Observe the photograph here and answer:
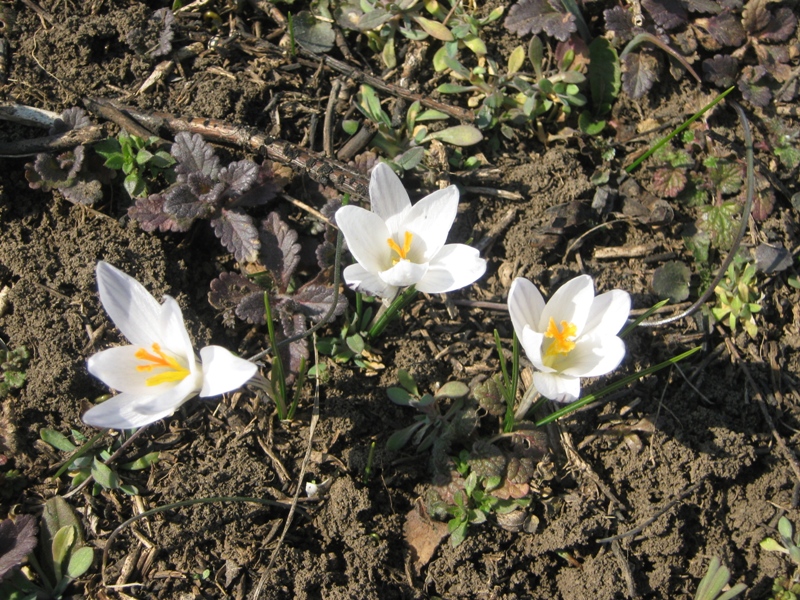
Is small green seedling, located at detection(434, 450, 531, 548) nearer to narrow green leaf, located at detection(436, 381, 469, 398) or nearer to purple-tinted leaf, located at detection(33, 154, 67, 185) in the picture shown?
narrow green leaf, located at detection(436, 381, 469, 398)

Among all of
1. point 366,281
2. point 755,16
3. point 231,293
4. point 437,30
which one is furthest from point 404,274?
point 755,16

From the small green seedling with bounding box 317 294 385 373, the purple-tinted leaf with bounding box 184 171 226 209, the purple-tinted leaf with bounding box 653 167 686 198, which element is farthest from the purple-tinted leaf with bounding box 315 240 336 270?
the purple-tinted leaf with bounding box 653 167 686 198

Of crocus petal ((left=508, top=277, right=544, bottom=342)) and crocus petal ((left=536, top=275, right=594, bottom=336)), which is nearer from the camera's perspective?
crocus petal ((left=508, top=277, right=544, bottom=342))

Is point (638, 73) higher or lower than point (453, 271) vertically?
higher

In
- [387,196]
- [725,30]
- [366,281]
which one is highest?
[725,30]

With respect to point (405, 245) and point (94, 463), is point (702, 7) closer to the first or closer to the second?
point (405, 245)

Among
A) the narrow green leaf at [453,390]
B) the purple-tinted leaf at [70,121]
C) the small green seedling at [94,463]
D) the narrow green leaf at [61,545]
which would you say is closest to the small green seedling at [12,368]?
the small green seedling at [94,463]
